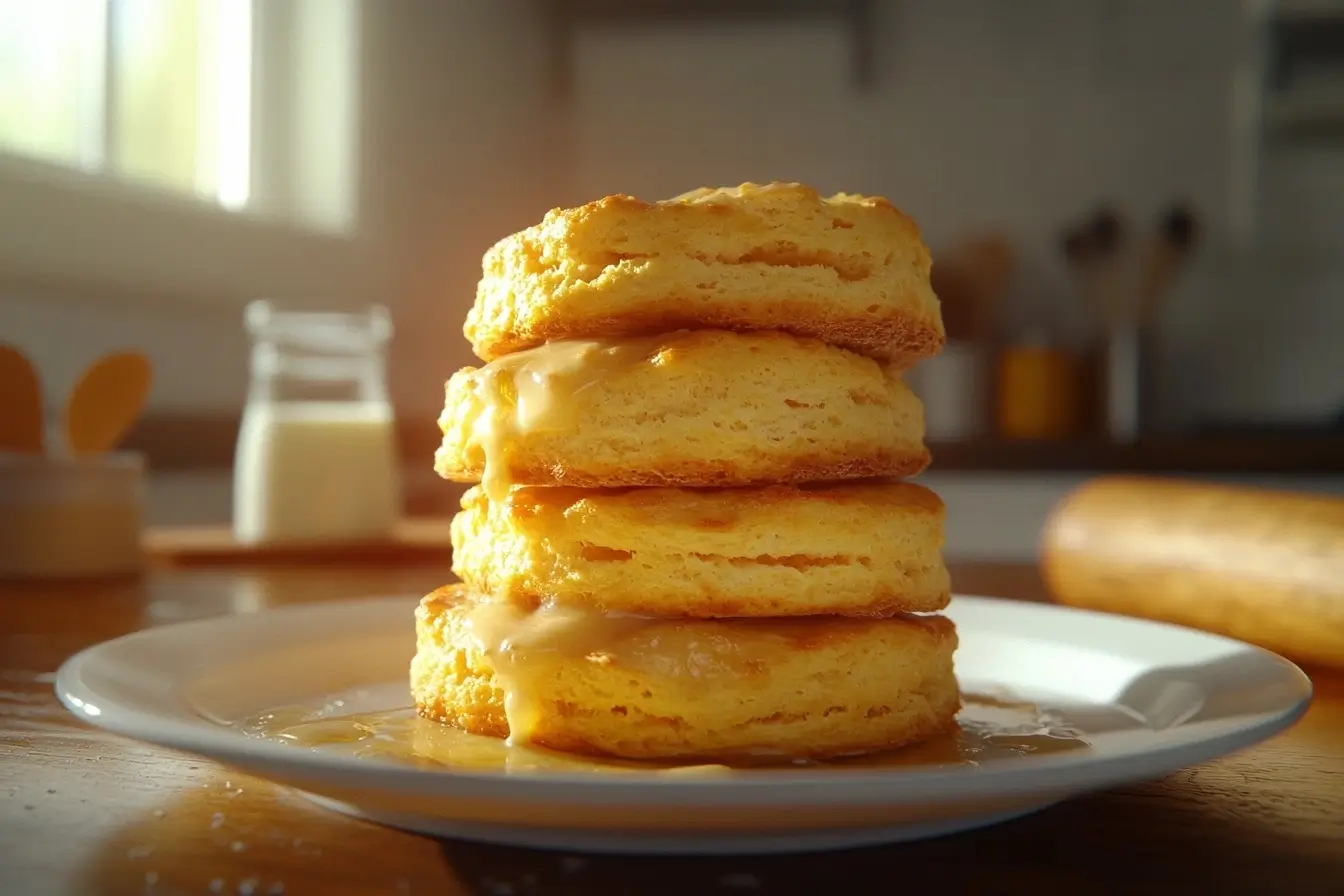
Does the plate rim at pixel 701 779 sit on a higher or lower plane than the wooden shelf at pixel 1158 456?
lower

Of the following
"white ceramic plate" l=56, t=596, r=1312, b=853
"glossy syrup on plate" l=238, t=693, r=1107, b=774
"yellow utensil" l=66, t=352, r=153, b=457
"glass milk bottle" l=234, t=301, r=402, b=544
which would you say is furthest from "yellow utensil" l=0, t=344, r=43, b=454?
"glossy syrup on plate" l=238, t=693, r=1107, b=774

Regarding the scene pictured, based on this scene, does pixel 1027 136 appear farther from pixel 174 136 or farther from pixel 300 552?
pixel 300 552

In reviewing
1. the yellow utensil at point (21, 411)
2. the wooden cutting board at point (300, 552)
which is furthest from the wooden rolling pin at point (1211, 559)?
the yellow utensil at point (21, 411)

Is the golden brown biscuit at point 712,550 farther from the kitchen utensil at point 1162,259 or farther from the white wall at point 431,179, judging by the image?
the kitchen utensil at point 1162,259

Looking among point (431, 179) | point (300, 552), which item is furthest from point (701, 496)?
point (431, 179)

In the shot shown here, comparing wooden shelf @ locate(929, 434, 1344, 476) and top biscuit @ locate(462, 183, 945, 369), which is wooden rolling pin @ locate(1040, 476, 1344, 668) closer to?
top biscuit @ locate(462, 183, 945, 369)

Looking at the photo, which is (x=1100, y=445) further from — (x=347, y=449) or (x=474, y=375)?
(x=474, y=375)

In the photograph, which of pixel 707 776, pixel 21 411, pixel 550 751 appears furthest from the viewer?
pixel 21 411
